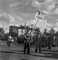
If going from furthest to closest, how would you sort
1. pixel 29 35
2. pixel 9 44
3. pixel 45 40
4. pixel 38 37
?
pixel 9 44 < pixel 45 40 < pixel 38 37 < pixel 29 35

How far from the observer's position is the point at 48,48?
905 inches

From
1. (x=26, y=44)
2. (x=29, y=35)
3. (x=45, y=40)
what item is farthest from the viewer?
(x=45, y=40)

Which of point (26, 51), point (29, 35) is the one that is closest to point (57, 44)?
point (26, 51)

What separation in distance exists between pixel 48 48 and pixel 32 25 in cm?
780

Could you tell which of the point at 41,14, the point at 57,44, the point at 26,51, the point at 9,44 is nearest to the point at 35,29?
the point at 41,14

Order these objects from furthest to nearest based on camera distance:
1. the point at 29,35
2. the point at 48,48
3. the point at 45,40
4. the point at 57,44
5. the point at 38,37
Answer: the point at 57,44 → the point at 48,48 → the point at 45,40 → the point at 38,37 → the point at 29,35

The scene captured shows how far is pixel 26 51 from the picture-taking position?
1753 cm

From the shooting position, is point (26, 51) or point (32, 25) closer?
point (32, 25)

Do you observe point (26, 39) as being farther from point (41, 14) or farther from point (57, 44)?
point (57, 44)

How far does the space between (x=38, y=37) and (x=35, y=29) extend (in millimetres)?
2602

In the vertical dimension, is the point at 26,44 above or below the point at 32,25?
below

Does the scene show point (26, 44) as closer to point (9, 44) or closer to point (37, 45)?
point (37, 45)

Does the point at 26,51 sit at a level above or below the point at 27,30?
below

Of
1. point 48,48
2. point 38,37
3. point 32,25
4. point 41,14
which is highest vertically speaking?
point 41,14
